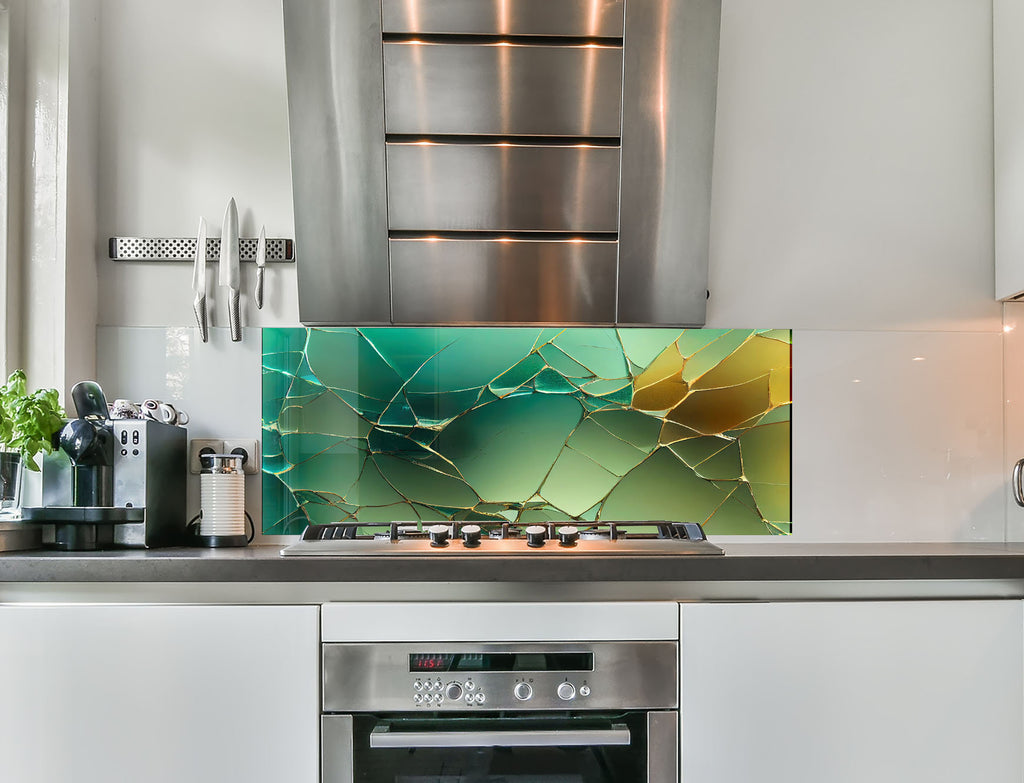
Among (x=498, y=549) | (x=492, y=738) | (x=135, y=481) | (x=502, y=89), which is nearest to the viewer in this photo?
(x=492, y=738)

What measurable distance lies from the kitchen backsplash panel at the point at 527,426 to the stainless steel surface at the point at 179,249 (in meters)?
0.19

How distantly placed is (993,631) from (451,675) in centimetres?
100

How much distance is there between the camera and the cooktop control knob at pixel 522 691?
1.44 metres

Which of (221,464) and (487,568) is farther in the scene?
(221,464)

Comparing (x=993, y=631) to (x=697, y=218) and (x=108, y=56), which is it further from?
(x=108, y=56)

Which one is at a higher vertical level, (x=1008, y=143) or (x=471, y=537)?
(x=1008, y=143)

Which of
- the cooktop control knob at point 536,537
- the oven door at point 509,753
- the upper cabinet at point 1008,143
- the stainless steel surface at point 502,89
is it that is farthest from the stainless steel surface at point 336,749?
the upper cabinet at point 1008,143

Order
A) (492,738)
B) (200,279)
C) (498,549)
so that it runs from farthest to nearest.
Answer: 1. (200,279)
2. (498,549)
3. (492,738)

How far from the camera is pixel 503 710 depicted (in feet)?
4.72

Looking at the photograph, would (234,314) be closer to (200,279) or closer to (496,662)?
(200,279)

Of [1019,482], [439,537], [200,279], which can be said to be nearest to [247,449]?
[200,279]

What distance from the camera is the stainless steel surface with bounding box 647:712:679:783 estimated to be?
4.76ft

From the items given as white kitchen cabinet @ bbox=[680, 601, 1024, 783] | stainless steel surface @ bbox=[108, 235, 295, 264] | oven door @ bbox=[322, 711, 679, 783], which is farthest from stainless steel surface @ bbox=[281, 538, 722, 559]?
stainless steel surface @ bbox=[108, 235, 295, 264]

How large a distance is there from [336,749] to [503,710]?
12.0 inches
